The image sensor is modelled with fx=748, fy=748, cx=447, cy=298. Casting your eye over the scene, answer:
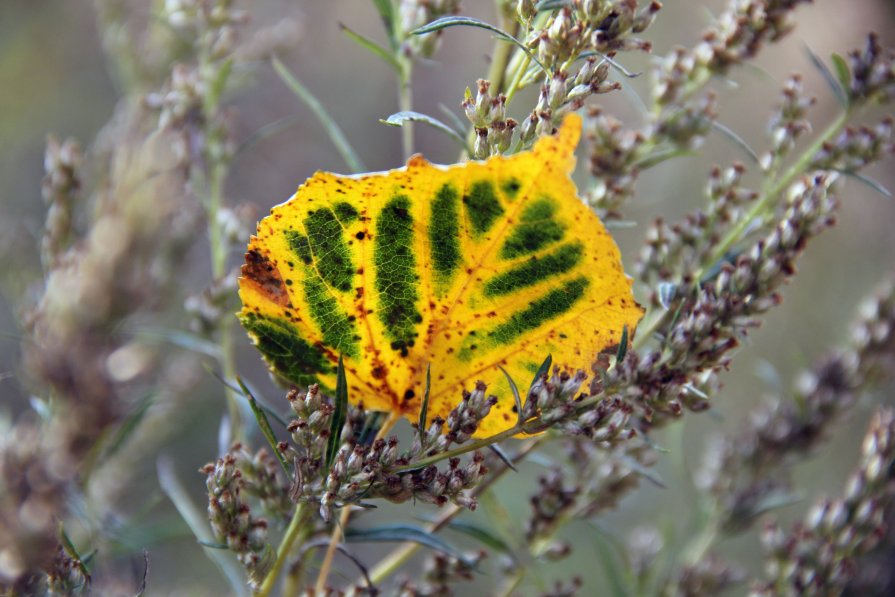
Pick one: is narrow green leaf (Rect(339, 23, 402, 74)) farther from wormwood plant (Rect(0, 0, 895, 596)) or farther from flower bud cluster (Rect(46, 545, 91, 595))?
flower bud cluster (Rect(46, 545, 91, 595))

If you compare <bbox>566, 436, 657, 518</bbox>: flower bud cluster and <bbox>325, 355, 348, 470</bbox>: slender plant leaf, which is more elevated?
<bbox>325, 355, 348, 470</bbox>: slender plant leaf

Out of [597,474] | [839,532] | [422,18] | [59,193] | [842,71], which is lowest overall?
[839,532]

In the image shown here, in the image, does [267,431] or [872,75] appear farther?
[872,75]

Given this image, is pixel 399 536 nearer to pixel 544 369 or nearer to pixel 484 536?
pixel 484 536

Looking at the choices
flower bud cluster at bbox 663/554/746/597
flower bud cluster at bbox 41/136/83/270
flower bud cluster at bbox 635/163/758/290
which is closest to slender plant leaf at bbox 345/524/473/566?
flower bud cluster at bbox 635/163/758/290

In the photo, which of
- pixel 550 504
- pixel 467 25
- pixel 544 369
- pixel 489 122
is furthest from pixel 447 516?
pixel 467 25

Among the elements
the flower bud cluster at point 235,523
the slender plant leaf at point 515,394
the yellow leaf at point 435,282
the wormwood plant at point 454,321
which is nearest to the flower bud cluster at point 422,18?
the wormwood plant at point 454,321

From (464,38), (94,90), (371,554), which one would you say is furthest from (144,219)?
(464,38)
